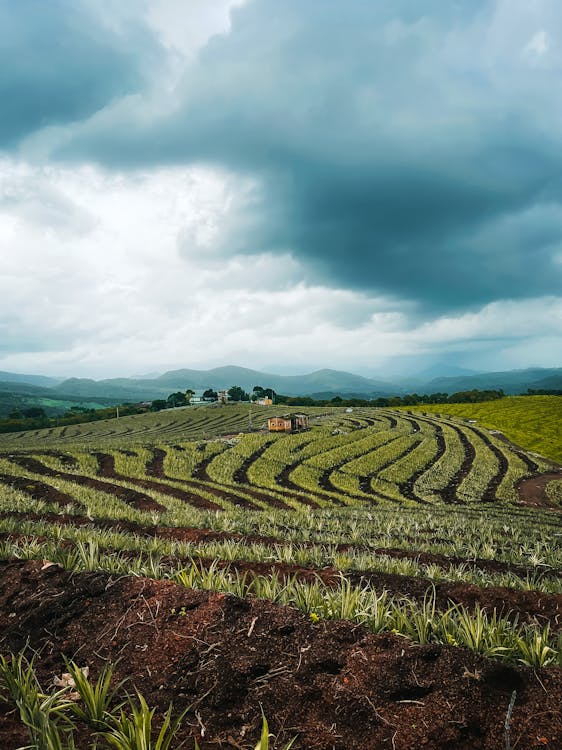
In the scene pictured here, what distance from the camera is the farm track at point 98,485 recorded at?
80.2ft

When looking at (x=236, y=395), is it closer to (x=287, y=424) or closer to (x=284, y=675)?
(x=287, y=424)

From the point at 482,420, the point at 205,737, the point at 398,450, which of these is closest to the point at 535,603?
the point at 205,737

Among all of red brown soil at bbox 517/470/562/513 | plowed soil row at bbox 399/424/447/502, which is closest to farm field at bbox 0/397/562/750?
plowed soil row at bbox 399/424/447/502

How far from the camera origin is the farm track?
2446 cm

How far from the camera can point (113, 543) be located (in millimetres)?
8922

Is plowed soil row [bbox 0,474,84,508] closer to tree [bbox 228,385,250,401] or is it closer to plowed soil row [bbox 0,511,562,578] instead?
plowed soil row [bbox 0,511,562,578]

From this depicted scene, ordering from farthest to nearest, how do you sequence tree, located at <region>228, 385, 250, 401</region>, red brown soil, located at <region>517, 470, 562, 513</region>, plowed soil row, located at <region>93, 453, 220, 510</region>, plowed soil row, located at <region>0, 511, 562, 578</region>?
tree, located at <region>228, 385, 250, 401</region> < red brown soil, located at <region>517, 470, 562, 513</region> < plowed soil row, located at <region>93, 453, 220, 510</region> < plowed soil row, located at <region>0, 511, 562, 578</region>

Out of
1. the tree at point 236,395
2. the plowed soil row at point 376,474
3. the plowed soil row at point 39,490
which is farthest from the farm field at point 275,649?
the tree at point 236,395

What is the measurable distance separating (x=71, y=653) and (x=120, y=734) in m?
1.88

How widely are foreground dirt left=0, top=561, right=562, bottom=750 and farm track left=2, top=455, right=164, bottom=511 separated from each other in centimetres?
2015

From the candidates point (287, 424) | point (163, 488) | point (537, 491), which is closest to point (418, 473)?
point (537, 491)

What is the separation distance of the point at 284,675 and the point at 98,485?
27.5m

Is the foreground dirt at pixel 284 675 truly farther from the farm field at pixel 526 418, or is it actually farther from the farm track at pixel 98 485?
the farm field at pixel 526 418

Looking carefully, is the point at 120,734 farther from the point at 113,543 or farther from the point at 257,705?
the point at 113,543
